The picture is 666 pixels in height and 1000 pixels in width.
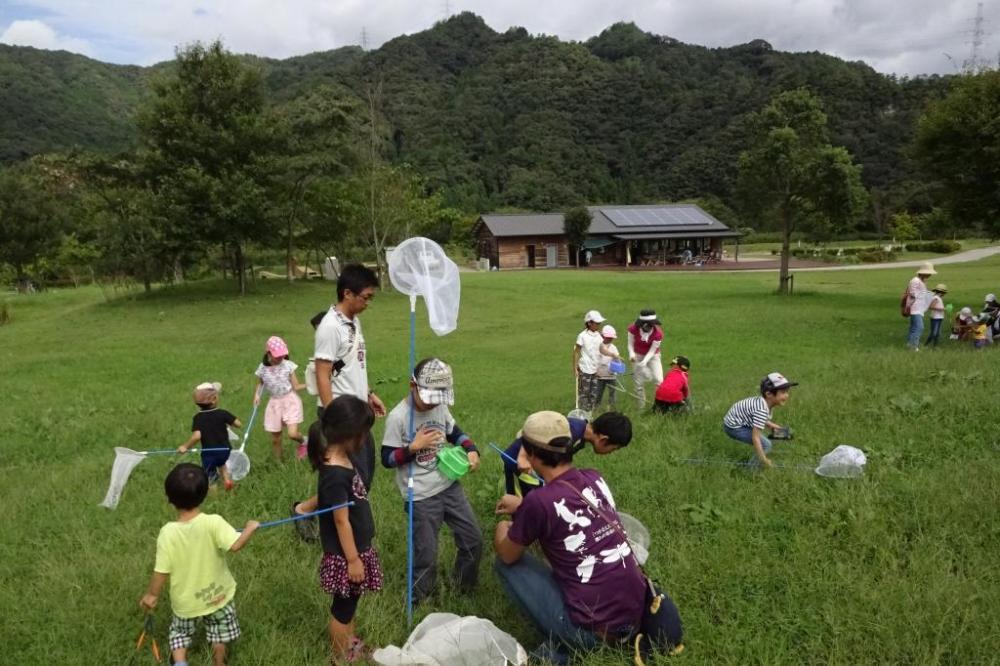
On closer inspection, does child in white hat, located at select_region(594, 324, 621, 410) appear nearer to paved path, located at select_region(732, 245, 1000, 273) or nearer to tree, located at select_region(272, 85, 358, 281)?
tree, located at select_region(272, 85, 358, 281)

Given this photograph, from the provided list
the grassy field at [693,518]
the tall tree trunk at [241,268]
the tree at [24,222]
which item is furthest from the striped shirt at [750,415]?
the tree at [24,222]

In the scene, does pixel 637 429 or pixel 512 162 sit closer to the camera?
pixel 637 429

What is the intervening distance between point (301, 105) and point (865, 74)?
77619 mm

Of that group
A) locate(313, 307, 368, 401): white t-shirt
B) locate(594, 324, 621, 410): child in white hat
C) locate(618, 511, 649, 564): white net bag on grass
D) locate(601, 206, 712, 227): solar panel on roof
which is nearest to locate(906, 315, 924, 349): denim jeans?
locate(594, 324, 621, 410): child in white hat

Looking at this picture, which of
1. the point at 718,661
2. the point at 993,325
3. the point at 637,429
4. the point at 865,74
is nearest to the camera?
the point at 718,661

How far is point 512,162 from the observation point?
8925 centimetres

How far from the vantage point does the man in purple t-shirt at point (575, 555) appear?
3.33 metres

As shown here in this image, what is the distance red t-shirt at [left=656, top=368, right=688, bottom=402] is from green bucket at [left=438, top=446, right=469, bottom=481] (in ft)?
14.6

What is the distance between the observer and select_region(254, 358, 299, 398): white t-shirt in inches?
294

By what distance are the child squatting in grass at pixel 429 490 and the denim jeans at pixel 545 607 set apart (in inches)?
22.6

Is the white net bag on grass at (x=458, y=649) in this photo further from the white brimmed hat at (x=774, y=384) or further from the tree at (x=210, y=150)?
the tree at (x=210, y=150)

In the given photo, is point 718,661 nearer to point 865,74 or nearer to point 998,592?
point 998,592

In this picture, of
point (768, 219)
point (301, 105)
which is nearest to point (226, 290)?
point (301, 105)

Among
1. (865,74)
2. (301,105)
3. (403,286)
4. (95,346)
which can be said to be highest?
(865,74)
